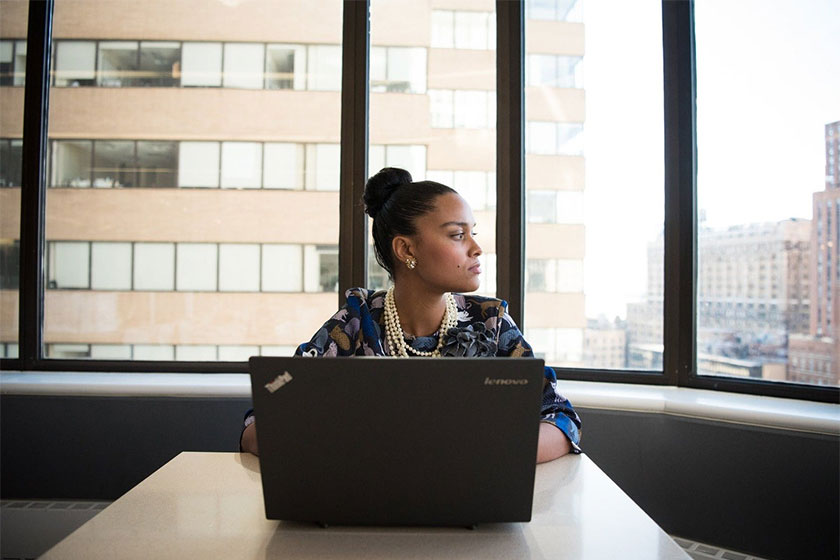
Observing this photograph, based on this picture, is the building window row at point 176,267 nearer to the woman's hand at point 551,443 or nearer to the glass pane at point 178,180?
the glass pane at point 178,180

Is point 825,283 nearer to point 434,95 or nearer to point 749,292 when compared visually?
point 749,292

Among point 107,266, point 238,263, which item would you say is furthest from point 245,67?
point 107,266

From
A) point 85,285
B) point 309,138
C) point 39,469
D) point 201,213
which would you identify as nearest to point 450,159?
point 309,138

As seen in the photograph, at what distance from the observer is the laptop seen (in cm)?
79

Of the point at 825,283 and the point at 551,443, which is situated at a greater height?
the point at 825,283

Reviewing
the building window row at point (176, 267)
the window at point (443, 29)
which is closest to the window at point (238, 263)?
the building window row at point (176, 267)

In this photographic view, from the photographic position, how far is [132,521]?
0.93 meters

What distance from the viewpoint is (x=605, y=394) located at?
2322mm

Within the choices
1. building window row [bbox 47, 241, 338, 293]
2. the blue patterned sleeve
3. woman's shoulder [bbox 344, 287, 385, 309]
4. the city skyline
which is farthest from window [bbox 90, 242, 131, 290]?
the blue patterned sleeve

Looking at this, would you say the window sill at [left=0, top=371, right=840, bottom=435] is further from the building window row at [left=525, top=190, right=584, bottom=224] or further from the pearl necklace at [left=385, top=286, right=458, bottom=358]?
the pearl necklace at [left=385, top=286, right=458, bottom=358]

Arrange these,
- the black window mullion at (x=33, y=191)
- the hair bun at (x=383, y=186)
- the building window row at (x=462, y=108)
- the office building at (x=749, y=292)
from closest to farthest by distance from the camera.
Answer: the hair bun at (x=383, y=186), the office building at (x=749, y=292), the building window row at (x=462, y=108), the black window mullion at (x=33, y=191)

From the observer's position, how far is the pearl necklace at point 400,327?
163 cm

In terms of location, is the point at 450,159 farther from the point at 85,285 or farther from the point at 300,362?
the point at 300,362

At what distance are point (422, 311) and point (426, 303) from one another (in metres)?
0.02
